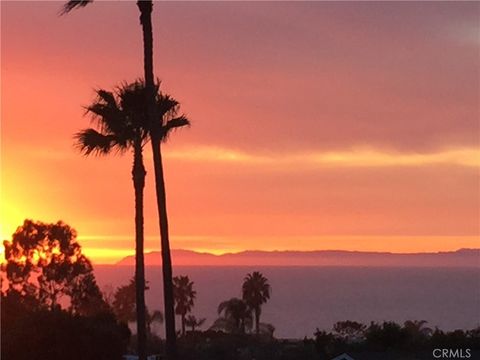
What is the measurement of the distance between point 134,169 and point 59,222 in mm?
37954

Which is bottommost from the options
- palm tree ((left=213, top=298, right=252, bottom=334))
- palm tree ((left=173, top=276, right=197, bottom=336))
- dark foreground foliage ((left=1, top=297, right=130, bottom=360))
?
dark foreground foliage ((left=1, top=297, right=130, bottom=360))

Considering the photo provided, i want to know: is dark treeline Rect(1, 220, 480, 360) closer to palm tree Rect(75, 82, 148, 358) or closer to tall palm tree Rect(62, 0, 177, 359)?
palm tree Rect(75, 82, 148, 358)

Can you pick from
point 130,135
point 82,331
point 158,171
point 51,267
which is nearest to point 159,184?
point 158,171

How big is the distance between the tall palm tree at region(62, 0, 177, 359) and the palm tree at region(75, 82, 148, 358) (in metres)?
9.52

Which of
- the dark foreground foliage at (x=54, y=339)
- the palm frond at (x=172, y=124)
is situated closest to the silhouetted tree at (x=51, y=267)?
the dark foreground foliage at (x=54, y=339)

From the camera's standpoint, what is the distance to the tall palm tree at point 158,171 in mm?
29656

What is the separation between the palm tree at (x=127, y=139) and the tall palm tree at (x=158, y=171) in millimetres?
9522

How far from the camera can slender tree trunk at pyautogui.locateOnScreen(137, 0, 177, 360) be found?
1165 inches

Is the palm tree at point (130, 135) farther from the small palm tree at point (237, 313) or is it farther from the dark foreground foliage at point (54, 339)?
the small palm tree at point (237, 313)

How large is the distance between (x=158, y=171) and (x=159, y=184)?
0.37 m

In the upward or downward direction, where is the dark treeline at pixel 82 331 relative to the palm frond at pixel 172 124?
downward

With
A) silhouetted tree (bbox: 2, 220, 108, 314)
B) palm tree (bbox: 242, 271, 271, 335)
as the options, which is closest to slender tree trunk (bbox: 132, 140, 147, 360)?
silhouetted tree (bbox: 2, 220, 108, 314)

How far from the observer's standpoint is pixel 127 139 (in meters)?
41.9

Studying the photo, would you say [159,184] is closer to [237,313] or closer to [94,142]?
[94,142]
